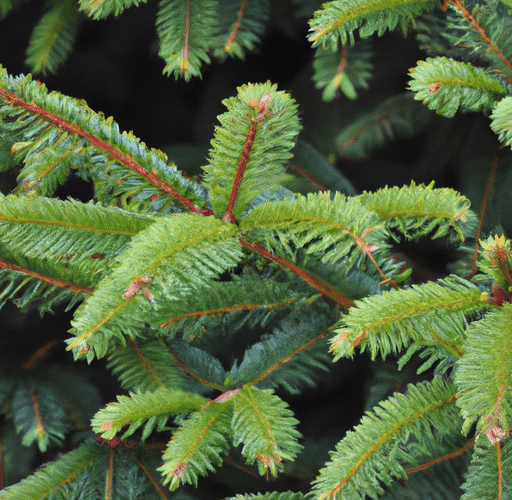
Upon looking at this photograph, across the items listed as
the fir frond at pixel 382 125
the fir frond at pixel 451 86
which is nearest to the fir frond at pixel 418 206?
the fir frond at pixel 451 86

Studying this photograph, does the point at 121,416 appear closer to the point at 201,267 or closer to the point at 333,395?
the point at 201,267

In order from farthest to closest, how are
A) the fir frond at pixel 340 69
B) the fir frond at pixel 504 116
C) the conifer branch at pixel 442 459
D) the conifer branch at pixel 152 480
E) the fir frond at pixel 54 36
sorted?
the fir frond at pixel 54 36, the fir frond at pixel 340 69, the conifer branch at pixel 152 480, the conifer branch at pixel 442 459, the fir frond at pixel 504 116

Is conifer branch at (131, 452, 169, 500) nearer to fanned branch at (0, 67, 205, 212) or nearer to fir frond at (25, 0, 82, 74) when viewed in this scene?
fanned branch at (0, 67, 205, 212)

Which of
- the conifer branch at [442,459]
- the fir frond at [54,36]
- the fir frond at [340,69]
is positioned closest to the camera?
the conifer branch at [442,459]

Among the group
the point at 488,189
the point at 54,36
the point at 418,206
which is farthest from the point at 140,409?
the point at 54,36

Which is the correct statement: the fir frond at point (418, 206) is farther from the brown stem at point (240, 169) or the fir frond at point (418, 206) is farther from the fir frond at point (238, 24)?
the fir frond at point (238, 24)

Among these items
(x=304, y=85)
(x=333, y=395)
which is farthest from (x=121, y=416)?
(x=304, y=85)
